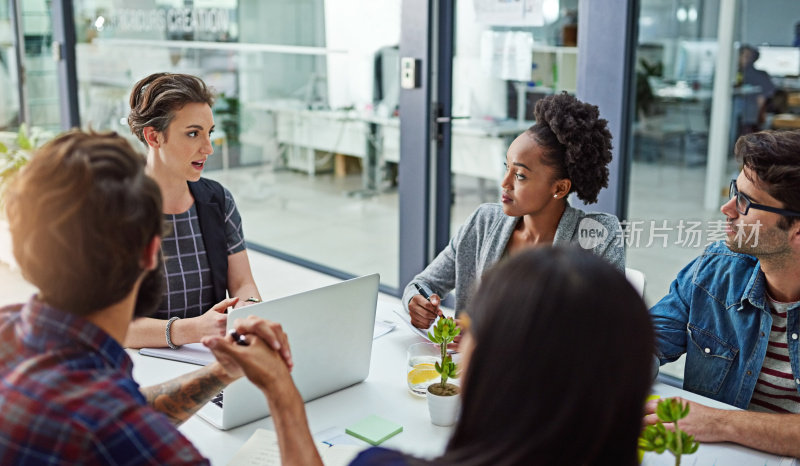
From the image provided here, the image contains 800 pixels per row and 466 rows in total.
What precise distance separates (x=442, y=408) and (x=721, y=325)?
2.61 feet

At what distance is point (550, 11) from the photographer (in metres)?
3.35

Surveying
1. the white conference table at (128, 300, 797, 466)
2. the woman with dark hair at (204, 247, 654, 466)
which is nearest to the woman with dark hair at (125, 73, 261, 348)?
the white conference table at (128, 300, 797, 466)

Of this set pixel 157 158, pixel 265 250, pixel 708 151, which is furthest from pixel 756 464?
pixel 708 151

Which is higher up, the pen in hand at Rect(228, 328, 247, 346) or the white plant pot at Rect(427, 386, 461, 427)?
the pen in hand at Rect(228, 328, 247, 346)

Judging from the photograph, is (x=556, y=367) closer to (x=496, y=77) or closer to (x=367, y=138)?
(x=496, y=77)

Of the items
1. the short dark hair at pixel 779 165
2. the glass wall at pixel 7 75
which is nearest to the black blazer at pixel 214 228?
the short dark hair at pixel 779 165

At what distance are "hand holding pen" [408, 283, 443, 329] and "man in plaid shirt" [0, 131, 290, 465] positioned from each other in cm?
109

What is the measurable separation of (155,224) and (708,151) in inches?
226

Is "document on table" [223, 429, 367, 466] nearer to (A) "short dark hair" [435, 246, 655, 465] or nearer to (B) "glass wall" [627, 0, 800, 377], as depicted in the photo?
(A) "short dark hair" [435, 246, 655, 465]

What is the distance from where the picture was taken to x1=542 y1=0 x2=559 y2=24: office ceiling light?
3.33 meters

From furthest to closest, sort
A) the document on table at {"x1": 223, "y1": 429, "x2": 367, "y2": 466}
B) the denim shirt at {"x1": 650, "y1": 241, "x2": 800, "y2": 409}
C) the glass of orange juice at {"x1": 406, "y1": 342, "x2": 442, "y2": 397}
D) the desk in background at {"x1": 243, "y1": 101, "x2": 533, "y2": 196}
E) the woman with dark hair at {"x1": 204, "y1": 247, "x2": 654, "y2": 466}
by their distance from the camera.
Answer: the desk in background at {"x1": 243, "y1": 101, "x2": 533, "y2": 196}, the denim shirt at {"x1": 650, "y1": 241, "x2": 800, "y2": 409}, the glass of orange juice at {"x1": 406, "y1": 342, "x2": 442, "y2": 397}, the document on table at {"x1": 223, "y1": 429, "x2": 367, "y2": 466}, the woman with dark hair at {"x1": 204, "y1": 247, "x2": 654, "y2": 466}

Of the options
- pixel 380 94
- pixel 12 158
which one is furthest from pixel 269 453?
pixel 12 158

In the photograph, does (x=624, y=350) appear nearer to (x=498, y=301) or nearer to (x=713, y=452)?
(x=498, y=301)

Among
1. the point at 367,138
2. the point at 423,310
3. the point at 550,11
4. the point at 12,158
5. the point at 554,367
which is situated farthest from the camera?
the point at 12,158
